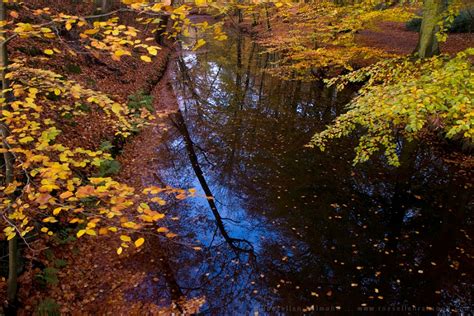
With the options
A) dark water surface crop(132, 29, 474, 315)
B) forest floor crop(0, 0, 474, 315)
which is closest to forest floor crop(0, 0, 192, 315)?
forest floor crop(0, 0, 474, 315)

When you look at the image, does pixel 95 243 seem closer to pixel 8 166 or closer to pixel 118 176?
pixel 118 176

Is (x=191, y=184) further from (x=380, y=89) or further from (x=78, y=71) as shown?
Answer: (x=78, y=71)

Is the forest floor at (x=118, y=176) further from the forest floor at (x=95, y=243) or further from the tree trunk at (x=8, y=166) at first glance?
the tree trunk at (x=8, y=166)

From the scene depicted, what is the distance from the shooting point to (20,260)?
18.8 ft

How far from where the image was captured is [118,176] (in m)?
9.71

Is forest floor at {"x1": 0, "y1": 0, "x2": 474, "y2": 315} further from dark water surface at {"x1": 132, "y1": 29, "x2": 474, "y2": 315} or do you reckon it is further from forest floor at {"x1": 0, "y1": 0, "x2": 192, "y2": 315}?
dark water surface at {"x1": 132, "y1": 29, "x2": 474, "y2": 315}

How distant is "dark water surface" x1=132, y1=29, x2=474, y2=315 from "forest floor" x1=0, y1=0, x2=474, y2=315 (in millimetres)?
663

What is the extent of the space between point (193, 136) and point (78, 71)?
223 inches

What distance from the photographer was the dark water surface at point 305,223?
6.43 meters

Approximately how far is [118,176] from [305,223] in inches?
227

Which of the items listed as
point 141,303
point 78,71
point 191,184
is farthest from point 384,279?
point 78,71

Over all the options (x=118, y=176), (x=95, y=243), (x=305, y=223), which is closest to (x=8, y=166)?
(x=95, y=243)

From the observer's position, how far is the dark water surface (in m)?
6.43

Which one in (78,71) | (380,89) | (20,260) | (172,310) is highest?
(380,89)
